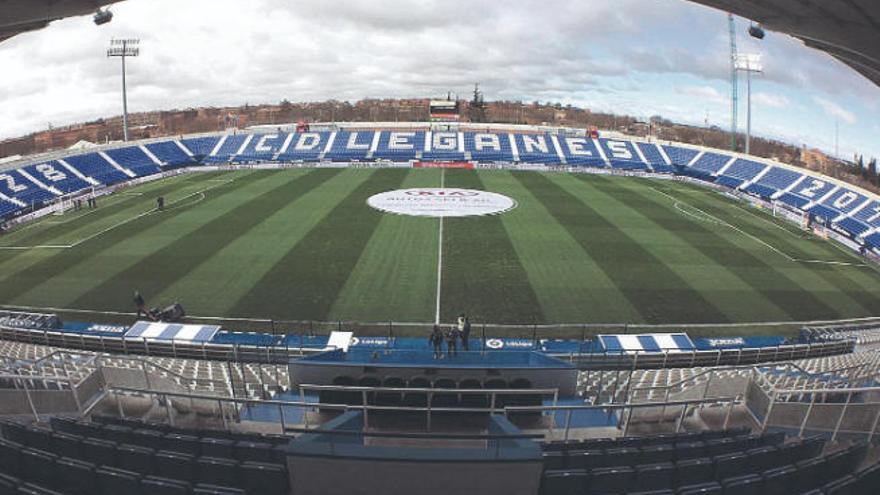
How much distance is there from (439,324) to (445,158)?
170ft

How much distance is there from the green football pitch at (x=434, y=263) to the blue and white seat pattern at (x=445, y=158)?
243 inches

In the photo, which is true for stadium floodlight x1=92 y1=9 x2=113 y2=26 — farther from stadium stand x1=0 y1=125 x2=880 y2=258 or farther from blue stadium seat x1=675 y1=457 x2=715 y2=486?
stadium stand x1=0 y1=125 x2=880 y2=258

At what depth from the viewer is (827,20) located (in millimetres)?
9688

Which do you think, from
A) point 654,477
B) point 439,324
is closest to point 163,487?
point 654,477

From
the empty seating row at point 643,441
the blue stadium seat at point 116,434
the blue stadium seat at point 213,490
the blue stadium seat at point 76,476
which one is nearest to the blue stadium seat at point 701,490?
the empty seating row at point 643,441

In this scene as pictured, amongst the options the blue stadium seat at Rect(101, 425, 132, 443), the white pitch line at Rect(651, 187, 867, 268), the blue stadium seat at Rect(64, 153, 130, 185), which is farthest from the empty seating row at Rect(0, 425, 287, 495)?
the blue stadium seat at Rect(64, 153, 130, 185)

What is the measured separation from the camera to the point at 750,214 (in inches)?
1836

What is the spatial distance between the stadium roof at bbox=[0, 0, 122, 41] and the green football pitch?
45.0 ft

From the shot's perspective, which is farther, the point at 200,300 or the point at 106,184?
the point at 106,184

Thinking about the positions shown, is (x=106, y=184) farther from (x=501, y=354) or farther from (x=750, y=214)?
(x=750, y=214)

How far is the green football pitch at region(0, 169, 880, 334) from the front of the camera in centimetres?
2452

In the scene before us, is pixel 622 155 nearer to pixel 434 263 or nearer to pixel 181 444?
pixel 434 263

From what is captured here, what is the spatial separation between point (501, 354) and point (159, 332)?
40.6 feet

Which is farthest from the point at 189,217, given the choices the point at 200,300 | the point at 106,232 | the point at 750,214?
the point at 750,214
